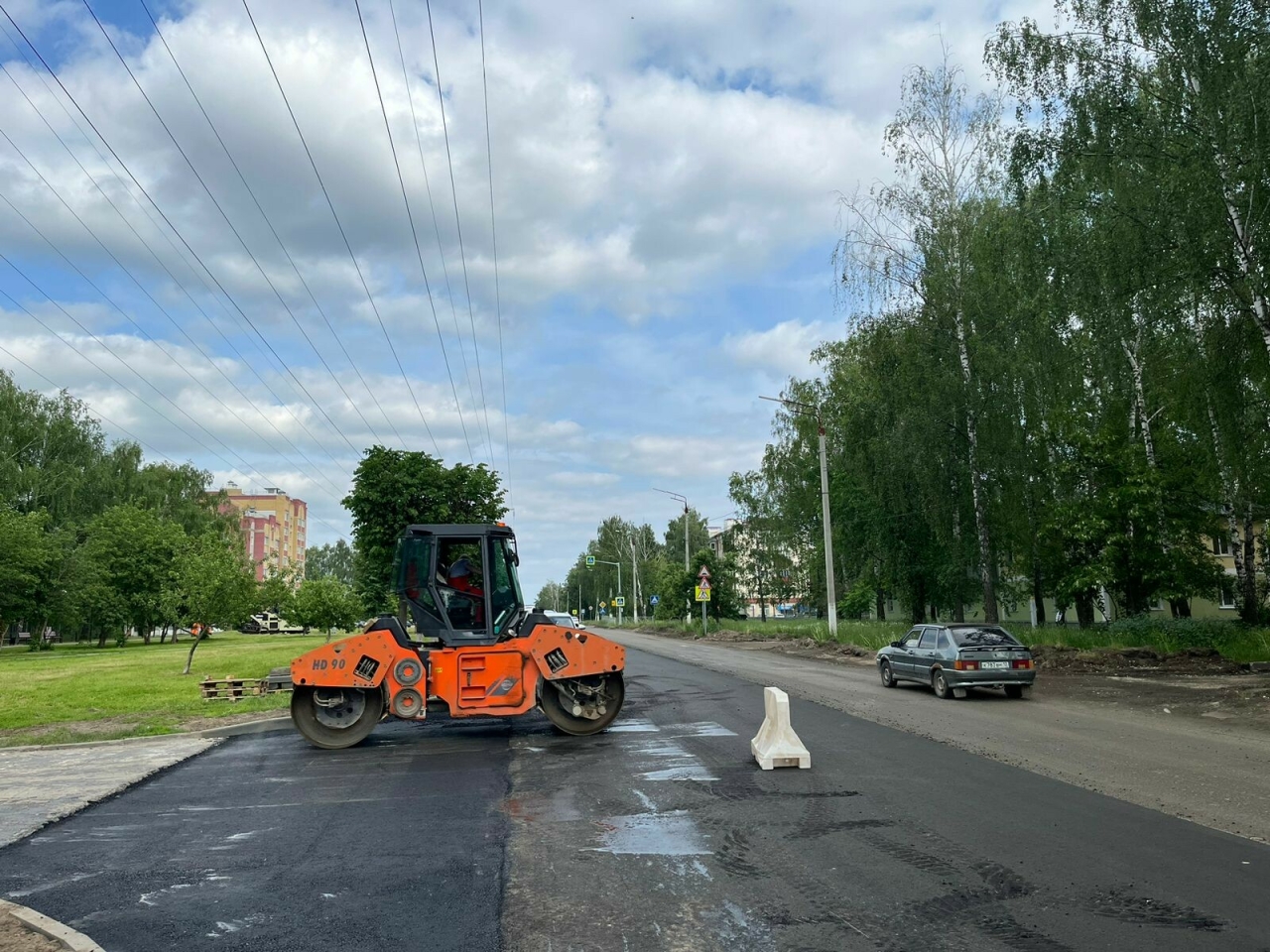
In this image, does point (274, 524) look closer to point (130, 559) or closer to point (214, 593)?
point (130, 559)

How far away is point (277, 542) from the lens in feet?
498

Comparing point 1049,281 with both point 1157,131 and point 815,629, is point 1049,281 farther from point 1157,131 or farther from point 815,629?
point 815,629

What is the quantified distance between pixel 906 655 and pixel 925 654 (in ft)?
3.02

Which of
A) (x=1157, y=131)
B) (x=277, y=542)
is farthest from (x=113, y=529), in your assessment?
(x=277, y=542)

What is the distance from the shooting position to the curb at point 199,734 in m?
13.4

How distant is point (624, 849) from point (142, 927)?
3.05m

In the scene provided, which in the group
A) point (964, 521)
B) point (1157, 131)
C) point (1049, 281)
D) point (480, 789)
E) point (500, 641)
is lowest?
point (480, 789)

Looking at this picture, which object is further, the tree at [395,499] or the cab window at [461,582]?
the tree at [395,499]

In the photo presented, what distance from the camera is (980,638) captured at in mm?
18891

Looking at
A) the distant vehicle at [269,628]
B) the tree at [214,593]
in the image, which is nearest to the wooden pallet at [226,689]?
the tree at [214,593]

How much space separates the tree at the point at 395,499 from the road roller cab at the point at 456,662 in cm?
1669

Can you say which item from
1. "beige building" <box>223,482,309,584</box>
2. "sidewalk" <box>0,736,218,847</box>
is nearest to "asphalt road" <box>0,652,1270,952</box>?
"sidewalk" <box>0,736,218,847</box>

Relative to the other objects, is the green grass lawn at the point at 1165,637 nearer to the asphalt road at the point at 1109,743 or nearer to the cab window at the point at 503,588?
the asphalt road at the point at 1109,743

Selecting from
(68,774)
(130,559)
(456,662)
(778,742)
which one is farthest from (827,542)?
(130,559)
